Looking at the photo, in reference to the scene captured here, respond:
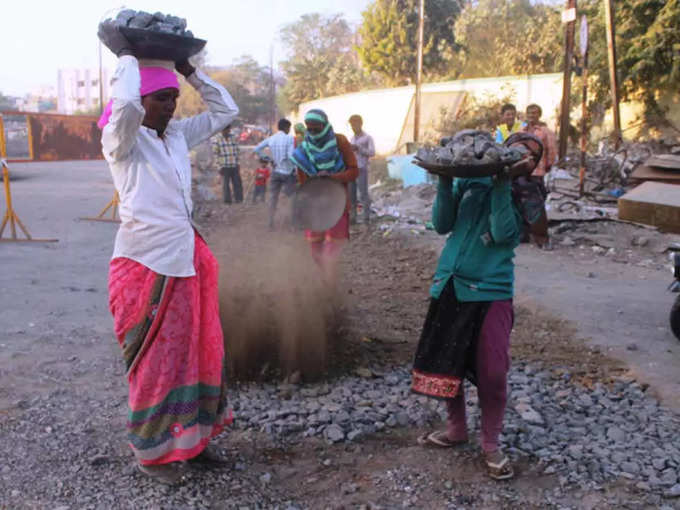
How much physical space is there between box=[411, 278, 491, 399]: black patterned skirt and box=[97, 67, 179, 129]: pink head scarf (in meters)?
1.55

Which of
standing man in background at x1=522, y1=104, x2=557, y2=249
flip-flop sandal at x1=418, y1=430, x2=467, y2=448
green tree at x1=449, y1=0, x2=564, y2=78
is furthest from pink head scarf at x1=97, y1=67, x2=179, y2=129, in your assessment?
green tree at x1=449, y1=0, x2=564, y2=78

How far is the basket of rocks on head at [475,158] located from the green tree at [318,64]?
3859 cm

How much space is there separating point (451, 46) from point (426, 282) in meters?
31.5

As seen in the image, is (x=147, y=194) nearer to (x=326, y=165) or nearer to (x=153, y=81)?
(x=153, y=81)

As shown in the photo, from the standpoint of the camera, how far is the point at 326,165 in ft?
18.0

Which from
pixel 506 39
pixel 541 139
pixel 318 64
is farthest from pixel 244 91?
pixel 541 139

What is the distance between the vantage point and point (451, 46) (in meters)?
35.6

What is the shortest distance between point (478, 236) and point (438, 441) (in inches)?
43.7

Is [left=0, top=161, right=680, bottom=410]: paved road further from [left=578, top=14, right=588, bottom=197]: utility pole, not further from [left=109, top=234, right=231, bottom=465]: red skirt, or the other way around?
[left=578, top=14, right=588, bottom=197]: utility pole

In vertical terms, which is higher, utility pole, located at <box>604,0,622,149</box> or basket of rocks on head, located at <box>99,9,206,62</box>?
utility pole, located at <box>604,0,622,149</box>

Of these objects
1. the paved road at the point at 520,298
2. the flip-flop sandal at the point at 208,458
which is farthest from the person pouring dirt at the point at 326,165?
the flip-flop sandal at the point at 208,458

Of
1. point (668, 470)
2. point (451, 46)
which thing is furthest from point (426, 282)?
point (451, 46)

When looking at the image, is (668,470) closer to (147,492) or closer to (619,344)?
(619,344)

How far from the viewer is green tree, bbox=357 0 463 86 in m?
34.2
